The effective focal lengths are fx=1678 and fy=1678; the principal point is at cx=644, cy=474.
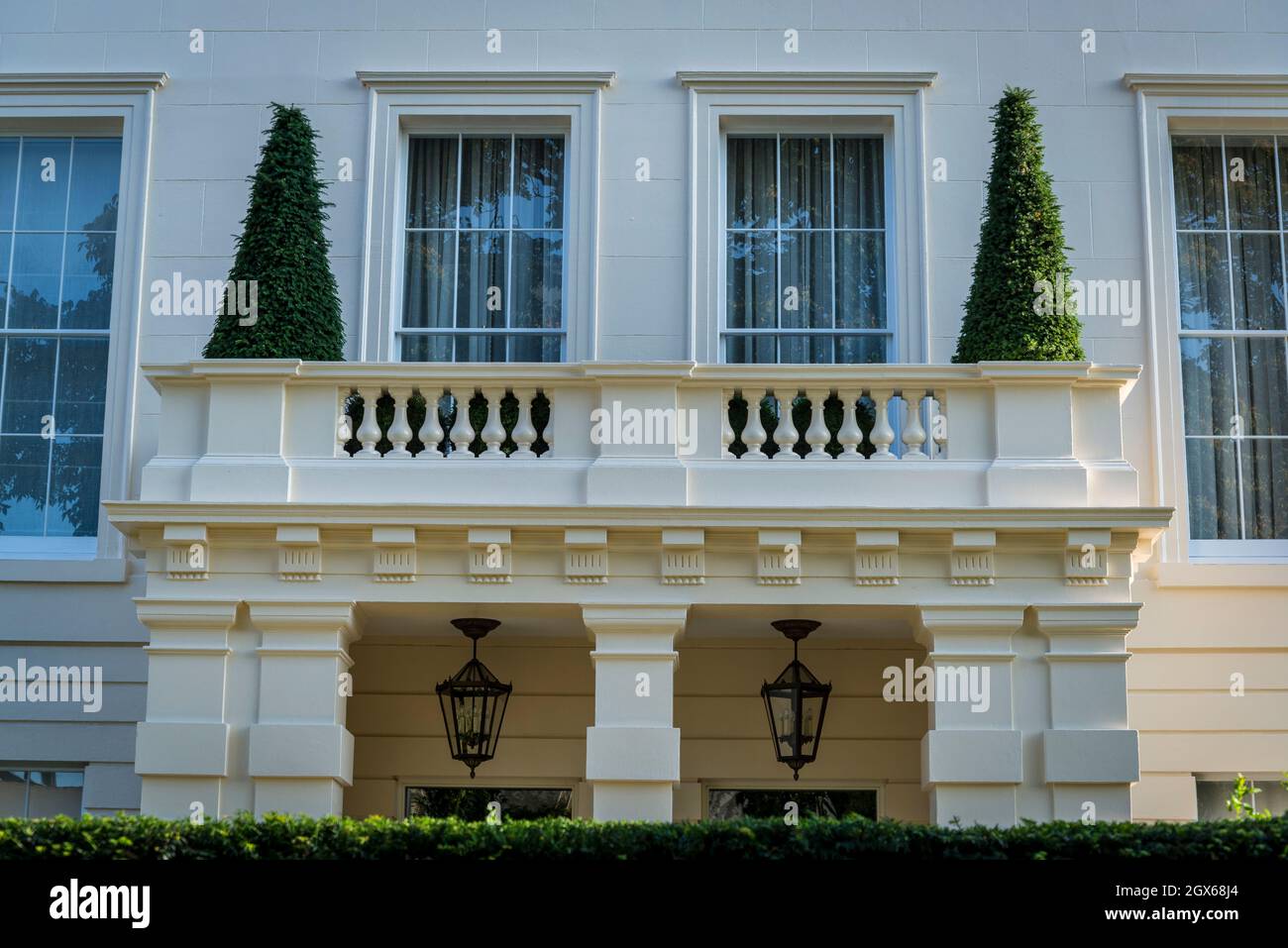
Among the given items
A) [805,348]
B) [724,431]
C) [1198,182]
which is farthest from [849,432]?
[1198,182]

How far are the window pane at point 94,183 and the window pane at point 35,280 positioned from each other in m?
0.27

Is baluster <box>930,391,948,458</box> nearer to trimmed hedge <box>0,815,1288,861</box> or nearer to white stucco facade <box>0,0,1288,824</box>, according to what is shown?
white stucco facade <box>0,0,1288,824</box>

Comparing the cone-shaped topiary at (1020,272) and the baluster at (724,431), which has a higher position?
the cone-shaped topiary at (1020,272)

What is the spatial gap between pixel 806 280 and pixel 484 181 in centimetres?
284

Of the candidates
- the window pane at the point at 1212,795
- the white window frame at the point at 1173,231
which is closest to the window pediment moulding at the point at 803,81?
the white window frame at the point at 1173,231

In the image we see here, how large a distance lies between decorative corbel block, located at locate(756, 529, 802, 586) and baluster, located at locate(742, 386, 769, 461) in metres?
0.63

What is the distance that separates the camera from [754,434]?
11234mm

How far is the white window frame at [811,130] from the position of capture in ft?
44.7

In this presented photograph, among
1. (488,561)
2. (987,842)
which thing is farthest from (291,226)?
(987,842)

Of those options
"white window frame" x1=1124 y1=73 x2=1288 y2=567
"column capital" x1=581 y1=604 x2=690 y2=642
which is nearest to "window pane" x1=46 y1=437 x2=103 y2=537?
"column capital" x1=581 y1=604 x2=690 y2=642

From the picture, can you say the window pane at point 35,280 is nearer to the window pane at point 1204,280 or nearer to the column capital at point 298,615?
the column capital at point 298,615

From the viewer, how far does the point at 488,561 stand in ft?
35.8

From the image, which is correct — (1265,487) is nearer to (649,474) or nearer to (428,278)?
(649,474)

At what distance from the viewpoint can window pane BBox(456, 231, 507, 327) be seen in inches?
545
